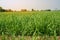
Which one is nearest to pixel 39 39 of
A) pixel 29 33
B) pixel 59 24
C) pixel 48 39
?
pixel 48 39

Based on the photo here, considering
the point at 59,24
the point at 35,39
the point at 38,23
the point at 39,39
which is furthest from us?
the point at 59,24

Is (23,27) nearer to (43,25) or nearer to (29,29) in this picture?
(29,29)

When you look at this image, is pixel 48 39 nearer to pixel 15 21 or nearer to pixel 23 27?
pixel 23 27

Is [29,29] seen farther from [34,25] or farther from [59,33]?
[59,33]

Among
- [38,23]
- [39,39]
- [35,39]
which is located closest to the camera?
[35,39]

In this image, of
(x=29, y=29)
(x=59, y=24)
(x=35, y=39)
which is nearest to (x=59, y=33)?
(x=59, y=24)

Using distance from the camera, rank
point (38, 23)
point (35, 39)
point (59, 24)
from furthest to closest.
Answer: point (59, 24), point (38, 23), point (35, 39)

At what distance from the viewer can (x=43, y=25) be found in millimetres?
4051

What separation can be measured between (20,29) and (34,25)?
29 centimetres

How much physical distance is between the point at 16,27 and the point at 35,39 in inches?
60.3

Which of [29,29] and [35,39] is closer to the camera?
[35,39]

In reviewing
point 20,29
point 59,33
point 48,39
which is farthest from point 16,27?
point 48,39

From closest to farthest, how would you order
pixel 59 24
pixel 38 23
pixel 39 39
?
pixel 39 39 < pixel 38 23 < pixel 59 24

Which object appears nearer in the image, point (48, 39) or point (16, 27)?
point (48, 39)
